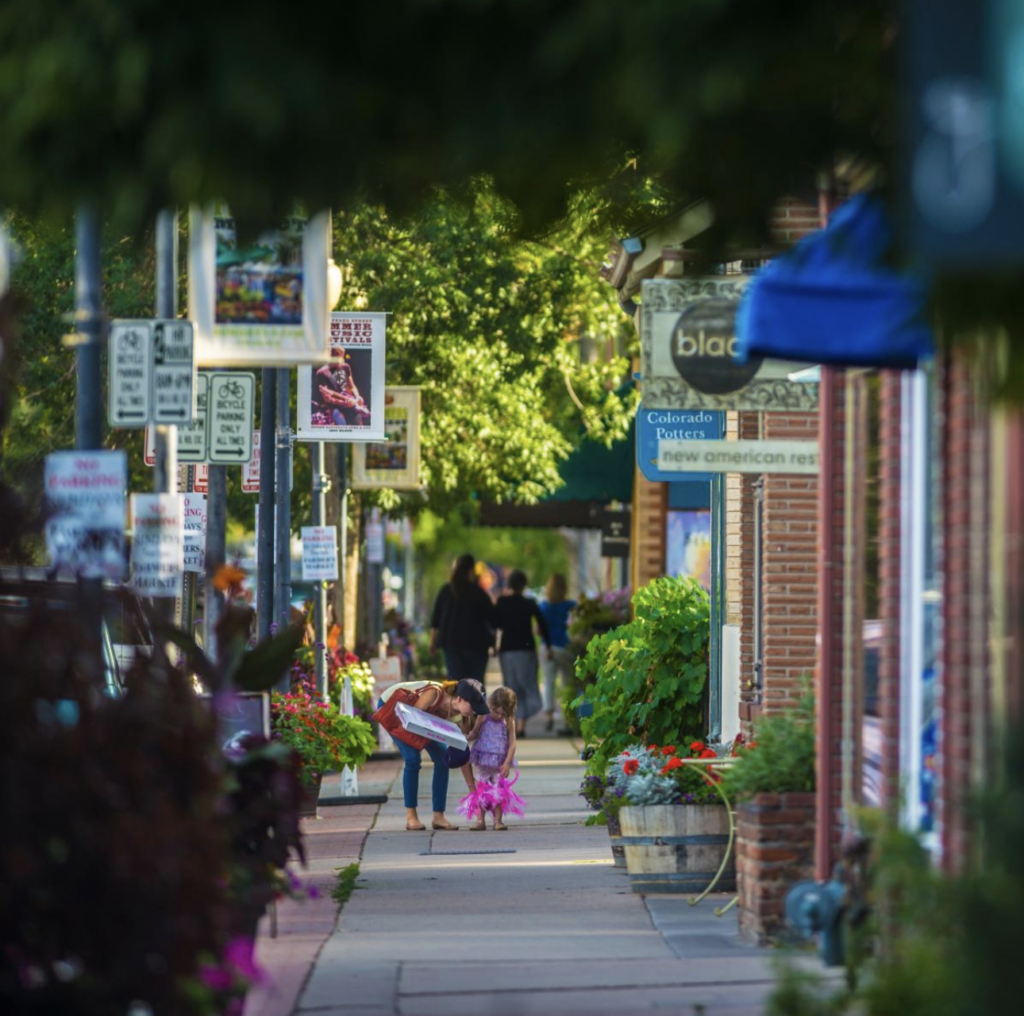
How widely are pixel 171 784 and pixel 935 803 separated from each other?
3084 mm

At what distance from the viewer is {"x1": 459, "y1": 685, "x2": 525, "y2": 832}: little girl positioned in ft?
52.5

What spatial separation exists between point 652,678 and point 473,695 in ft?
7.00

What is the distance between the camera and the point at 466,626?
72.5 feet

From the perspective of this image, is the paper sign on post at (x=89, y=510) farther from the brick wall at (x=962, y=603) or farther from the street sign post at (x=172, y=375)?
the brick wall at (x=962, y=603)

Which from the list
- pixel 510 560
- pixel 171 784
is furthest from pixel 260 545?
pixel 510 560

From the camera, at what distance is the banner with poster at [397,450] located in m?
21.6

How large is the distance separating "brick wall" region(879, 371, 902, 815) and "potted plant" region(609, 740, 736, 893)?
3.20 metres

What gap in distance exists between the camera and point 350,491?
26.4 m

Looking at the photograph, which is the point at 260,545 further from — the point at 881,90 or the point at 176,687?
the point at 881,90

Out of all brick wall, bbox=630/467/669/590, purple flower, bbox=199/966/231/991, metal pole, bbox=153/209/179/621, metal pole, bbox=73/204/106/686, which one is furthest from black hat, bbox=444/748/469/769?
brick wall, bbox=630/467/669/590

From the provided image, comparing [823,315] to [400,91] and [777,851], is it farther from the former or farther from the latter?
[777,851]

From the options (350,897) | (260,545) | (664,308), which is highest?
(664,308)

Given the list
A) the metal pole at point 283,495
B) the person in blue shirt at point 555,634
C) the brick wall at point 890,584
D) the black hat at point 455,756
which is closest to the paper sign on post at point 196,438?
the metal pole at point 283,495

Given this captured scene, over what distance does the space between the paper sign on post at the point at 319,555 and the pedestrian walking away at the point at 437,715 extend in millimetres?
2507
